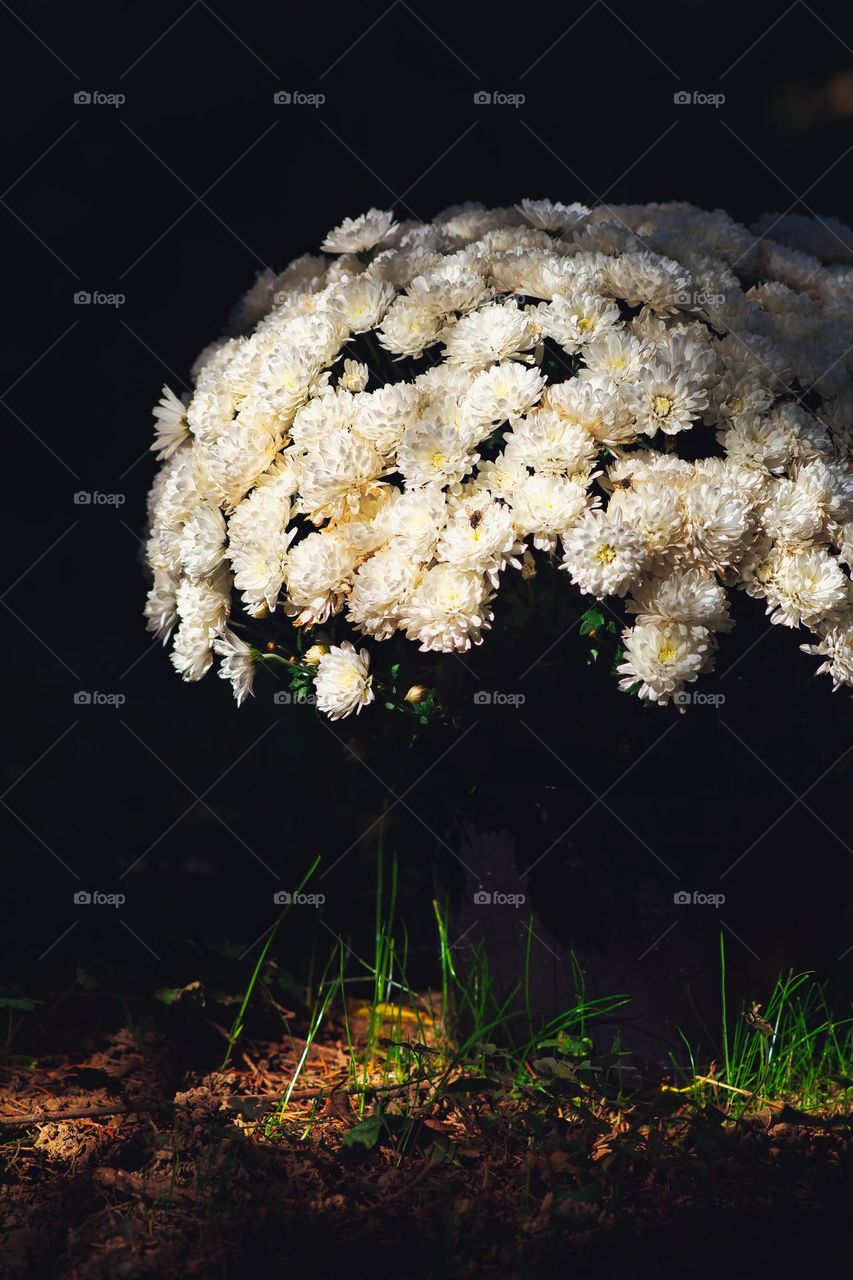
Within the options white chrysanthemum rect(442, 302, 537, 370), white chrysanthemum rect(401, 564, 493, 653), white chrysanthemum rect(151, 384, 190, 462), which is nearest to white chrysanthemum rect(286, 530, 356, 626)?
white chrysanthemum rect(401, 564, 493, 653)

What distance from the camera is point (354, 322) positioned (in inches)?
96.7

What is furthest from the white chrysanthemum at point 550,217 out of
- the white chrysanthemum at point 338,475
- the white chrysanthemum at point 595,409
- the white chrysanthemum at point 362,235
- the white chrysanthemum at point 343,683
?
the white chrysanthemum at point 343,683

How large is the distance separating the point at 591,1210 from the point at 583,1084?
0.44 metres

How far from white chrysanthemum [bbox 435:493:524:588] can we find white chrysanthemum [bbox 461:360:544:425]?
157 mm

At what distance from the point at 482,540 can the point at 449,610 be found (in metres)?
0.13

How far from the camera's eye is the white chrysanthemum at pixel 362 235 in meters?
2.80

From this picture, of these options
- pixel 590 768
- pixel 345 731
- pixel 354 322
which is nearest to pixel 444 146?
pixel 354 322

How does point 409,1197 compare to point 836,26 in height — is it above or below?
below

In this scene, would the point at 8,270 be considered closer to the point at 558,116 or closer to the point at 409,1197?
the point at 558,116

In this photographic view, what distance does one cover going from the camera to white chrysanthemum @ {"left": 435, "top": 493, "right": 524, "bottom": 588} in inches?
83.2

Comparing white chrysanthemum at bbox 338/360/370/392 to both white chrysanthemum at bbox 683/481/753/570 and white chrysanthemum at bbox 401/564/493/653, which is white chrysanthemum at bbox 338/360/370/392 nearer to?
white chrysanthemum at bbox 401/564/493/653

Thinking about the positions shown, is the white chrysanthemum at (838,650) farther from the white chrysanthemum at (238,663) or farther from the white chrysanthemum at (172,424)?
the white chrysanthemum at (172,424)

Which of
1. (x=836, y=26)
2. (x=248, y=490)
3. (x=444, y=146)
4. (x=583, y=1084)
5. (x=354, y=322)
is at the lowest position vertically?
(x=583, y=1084)

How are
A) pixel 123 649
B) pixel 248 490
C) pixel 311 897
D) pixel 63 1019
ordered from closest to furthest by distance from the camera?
1. pixel 248 490
2. pixel 63 1019
3. pixel 311 897
4. pixel 123 649
